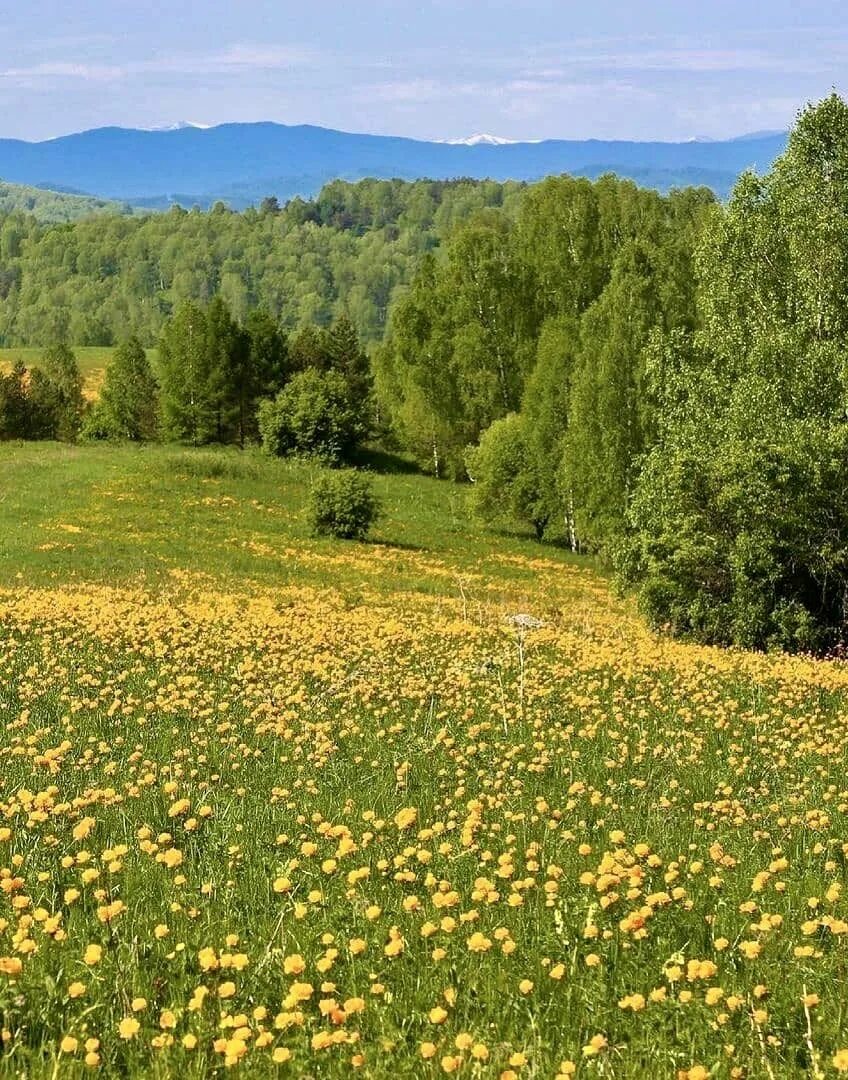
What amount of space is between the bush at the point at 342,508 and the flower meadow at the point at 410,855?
818 inches

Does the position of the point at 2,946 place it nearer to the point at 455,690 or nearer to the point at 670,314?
the point at 455,690

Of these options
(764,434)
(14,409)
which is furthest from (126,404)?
(764,434)

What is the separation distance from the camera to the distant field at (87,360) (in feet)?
362

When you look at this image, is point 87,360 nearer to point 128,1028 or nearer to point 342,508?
point 342,508

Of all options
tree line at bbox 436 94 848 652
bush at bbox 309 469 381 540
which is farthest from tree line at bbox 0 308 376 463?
tree line at bbox 436 94 848 652

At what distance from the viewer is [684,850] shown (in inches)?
290

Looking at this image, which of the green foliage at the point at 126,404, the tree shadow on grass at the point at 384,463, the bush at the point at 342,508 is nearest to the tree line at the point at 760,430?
the bush at the point at 342,508

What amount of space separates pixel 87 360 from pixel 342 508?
316 feet

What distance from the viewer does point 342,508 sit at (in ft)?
123

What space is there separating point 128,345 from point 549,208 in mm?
32674

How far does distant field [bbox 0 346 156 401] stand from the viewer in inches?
4341

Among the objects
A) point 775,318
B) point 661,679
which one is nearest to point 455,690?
point 661,679

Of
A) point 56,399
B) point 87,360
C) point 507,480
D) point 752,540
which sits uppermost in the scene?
point 87,360

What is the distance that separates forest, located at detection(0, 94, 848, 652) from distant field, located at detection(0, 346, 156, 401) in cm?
3324
